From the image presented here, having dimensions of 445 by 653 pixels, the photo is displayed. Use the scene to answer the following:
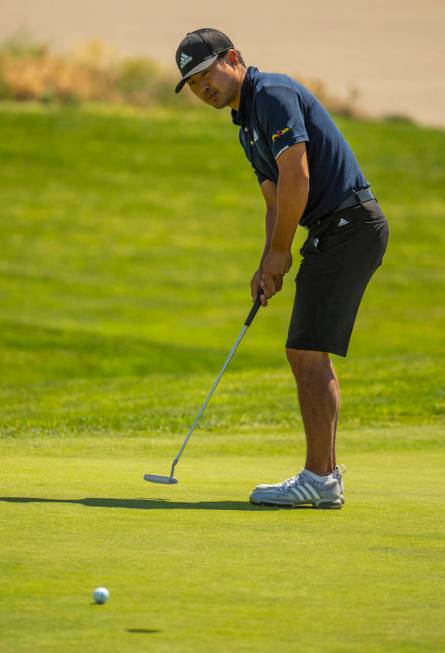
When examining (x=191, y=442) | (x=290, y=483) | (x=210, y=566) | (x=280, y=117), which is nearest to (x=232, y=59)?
(x=280, y=117)

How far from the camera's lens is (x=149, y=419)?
10430mm

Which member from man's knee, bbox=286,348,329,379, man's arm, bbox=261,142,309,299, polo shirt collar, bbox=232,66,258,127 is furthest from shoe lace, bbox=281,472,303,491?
polo shirt collar, bbox=232,66,258,127

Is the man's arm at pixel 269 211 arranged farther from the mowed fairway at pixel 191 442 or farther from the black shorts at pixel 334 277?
the mowed fairway at pixel 191 442

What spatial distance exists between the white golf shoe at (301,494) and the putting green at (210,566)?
0.07 m

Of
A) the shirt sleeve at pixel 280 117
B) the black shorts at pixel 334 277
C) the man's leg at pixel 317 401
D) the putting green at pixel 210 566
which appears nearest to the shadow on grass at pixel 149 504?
the putting green at pixel 210 566

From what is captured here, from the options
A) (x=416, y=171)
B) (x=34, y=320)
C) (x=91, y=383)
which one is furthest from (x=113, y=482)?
(x=416, y=171)

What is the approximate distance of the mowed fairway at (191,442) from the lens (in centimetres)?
345

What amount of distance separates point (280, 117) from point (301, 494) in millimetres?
1467

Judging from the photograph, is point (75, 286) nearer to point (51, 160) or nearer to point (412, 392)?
point (51, 160)

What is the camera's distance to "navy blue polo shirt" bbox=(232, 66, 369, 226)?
5309 millimetres

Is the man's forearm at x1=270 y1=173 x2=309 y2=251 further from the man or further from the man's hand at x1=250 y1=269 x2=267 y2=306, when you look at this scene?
the man's hand at x1=250 y1=269 x2=267 y2=306

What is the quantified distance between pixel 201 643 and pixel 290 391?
9187mm

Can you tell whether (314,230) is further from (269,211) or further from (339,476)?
(339,476)

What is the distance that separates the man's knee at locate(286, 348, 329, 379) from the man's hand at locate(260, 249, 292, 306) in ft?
0.93
